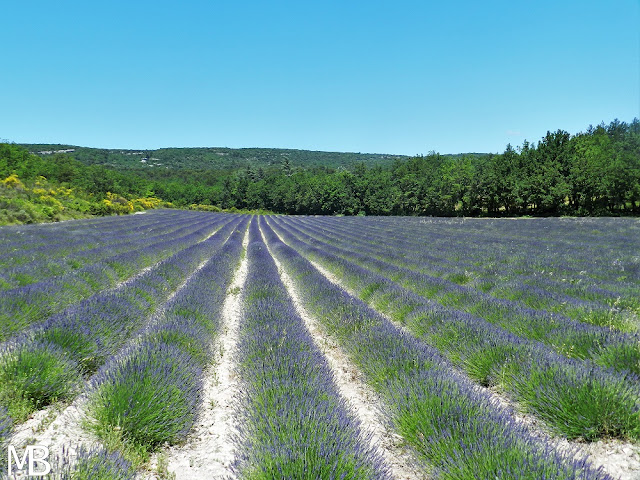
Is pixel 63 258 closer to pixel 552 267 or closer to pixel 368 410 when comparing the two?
pixel 368 410

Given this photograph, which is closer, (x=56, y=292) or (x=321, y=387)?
(x=321, y=387)

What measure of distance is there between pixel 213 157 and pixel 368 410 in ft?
507

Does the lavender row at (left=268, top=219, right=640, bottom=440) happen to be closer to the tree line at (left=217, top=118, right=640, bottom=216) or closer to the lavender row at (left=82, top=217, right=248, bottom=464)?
the lavender row at (left=82, top=217, right=248, bottom=464)

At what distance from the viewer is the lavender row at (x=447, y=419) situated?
5.69 ft

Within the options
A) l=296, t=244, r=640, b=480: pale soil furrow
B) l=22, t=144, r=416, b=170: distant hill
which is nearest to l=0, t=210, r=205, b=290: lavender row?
l=296, t=244, r=640, b=480: pale soil furrow

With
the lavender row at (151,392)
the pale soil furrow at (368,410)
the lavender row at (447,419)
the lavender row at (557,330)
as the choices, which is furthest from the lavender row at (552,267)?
the lavender row at (151,392)

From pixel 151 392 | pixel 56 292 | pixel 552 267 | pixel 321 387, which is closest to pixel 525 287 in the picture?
pixel 552 267

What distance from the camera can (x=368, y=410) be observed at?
3020 millimetres

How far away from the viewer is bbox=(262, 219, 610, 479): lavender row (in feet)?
5.69

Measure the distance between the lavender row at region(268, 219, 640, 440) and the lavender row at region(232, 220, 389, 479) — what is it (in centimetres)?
156

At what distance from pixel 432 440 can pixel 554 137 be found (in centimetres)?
5935

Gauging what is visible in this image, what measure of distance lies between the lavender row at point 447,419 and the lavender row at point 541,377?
389mm

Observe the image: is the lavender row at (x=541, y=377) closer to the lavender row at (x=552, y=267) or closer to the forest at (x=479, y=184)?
the lavender row at (x=552, y=267)

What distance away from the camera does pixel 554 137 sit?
4806cm
